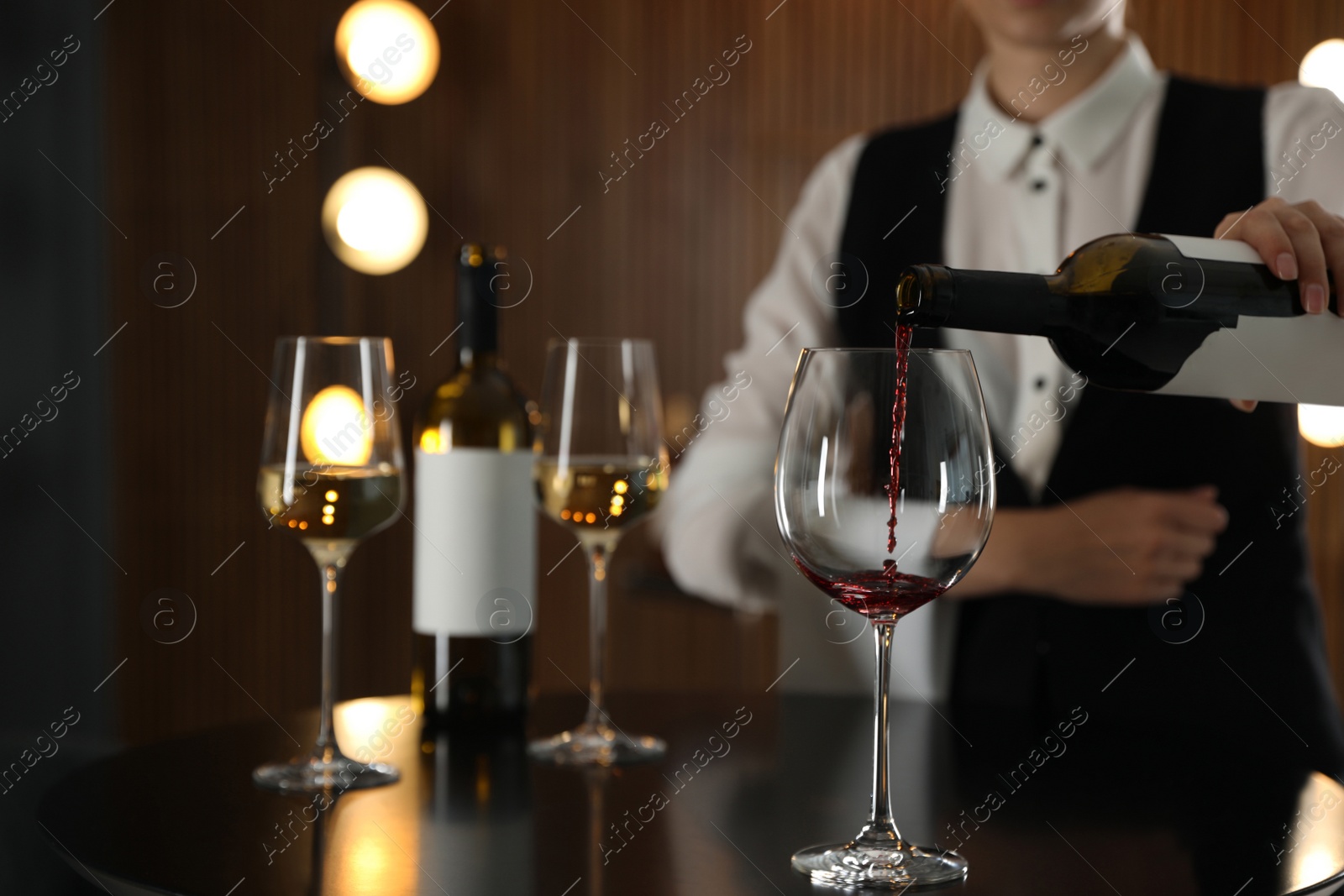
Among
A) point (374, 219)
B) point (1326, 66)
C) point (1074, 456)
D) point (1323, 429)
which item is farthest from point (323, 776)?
point (1326, 66)

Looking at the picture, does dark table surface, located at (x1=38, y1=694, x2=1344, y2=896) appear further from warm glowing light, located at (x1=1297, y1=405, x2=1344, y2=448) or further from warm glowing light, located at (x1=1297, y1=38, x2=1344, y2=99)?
warm glowing light, located at (x1=1297, y1=38, x2=1344, y2=99)

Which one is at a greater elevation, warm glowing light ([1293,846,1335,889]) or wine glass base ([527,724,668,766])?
warm glowing light ([1293,846,1335,889])

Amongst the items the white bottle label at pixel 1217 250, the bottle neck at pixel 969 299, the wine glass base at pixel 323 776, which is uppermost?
the white bottle label at pixel 1217 250

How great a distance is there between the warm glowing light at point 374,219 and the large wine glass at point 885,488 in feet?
9.21

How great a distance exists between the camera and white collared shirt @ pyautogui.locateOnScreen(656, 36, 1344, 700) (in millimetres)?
1481

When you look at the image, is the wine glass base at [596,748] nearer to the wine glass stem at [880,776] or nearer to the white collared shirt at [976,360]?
the wine glass stem at [880,776]

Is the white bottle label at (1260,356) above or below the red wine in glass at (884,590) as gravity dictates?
above

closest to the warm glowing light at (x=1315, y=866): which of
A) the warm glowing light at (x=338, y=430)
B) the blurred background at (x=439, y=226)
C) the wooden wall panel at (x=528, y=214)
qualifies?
the warm glowing light at (x=338, y=430)

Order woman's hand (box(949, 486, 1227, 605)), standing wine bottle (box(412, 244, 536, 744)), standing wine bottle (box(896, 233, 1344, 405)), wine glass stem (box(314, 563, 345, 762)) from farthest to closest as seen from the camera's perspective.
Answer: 1. woman's hand (box(949, 486, 1227, 605))
2. standing wine bottle (box(412, 244, 536, 744))
3. wine glass stem (box(314, 563, 345, 762))
4. standing wine bottle (box(896, 233, 1344, 405))

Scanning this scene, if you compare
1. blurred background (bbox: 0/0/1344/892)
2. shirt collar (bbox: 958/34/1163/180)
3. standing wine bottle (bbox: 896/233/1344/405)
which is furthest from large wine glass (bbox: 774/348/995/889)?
blurred background (bbox: 0/0/1344/892)

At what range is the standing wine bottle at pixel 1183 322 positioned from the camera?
2.72 feet

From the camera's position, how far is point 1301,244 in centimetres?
85

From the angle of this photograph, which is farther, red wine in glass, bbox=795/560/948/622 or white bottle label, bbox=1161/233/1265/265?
white bottle label, bbox=1161/233/1265/265

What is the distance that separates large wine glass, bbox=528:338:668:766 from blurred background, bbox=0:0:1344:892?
1.68 metres
